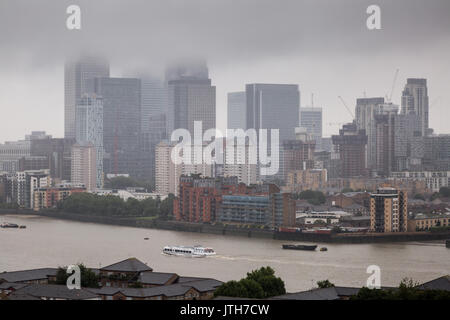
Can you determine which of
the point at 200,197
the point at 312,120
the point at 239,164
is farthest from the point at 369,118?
the point at 200,197

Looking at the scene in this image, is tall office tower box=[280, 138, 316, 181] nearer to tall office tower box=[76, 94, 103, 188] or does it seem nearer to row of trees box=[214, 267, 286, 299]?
tall office tower box=[76, 94, 103, 188]

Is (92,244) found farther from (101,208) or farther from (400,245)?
(101,208)

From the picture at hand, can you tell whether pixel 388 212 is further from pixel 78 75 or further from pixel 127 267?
pixel 78 75

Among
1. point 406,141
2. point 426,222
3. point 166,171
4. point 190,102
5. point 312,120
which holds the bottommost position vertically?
point 426,222

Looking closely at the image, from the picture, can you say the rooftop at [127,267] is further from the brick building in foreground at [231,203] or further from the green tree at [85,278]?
the brick building in foreground at [231,203]

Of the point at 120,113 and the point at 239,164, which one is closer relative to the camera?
the point at 239,164

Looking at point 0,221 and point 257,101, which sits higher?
point 257,101

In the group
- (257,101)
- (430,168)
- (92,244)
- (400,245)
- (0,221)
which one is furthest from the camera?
(257,101)

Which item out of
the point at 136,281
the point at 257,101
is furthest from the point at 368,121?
the point at 136,281
